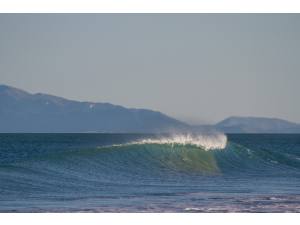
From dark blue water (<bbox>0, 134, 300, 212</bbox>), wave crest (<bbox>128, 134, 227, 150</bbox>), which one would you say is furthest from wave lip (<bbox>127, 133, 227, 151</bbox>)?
dark blue water (<bbox>0, 134, 300, 212</bbox>)

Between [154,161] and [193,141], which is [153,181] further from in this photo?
[193,141]

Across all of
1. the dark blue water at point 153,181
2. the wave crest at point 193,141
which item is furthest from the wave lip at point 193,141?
the dark blue water at point 153,181

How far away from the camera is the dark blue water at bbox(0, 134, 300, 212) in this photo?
12.5m

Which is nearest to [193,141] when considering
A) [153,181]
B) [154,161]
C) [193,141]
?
[193,141]

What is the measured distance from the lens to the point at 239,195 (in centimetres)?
1403

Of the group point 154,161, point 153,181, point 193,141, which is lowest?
point 153,181

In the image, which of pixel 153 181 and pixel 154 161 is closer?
pixel 153 181

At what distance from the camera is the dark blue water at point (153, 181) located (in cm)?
1245

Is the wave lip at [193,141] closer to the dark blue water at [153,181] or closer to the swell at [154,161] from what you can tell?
the swell at [154,161]

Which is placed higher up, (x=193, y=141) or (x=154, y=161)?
(x=193, y=141)

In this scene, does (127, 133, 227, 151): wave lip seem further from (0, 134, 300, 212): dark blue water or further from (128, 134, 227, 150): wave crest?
(0, 134, 300, 212): dark blue water

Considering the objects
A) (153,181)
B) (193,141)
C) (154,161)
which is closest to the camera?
(153,181)

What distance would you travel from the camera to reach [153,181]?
1703cm

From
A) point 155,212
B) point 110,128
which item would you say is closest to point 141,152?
point 155,212
